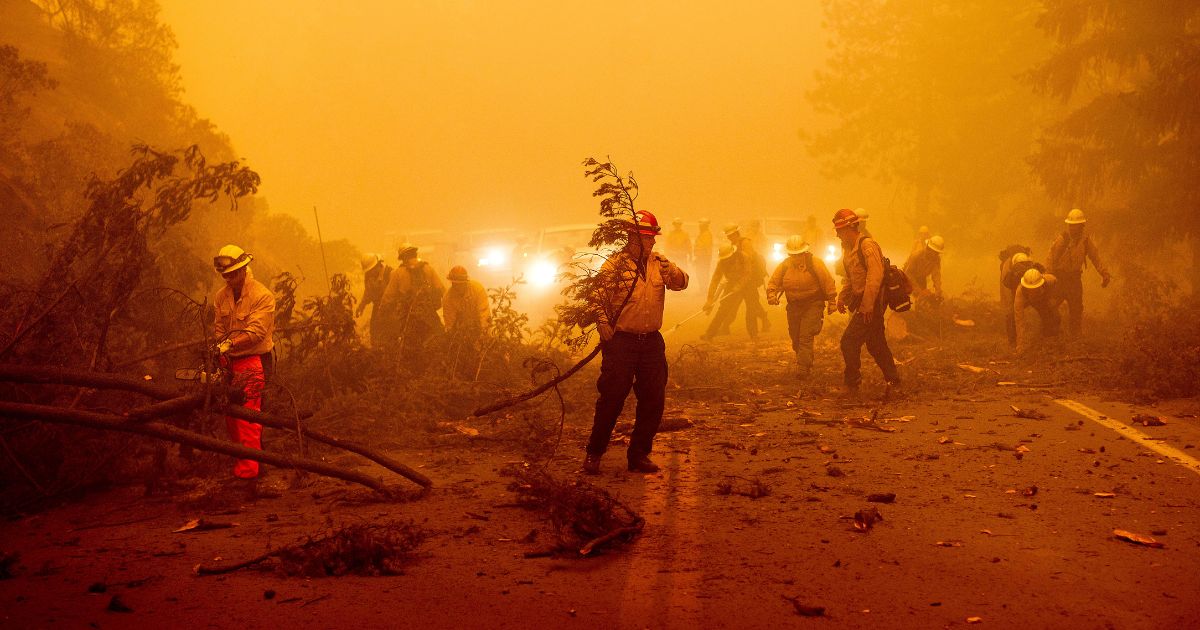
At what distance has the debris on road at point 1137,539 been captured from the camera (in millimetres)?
5441

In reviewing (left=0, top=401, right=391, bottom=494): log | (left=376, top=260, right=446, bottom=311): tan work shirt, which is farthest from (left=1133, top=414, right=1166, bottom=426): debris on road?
(left=376, top=260, right=446, bottom=311): tan work shirt

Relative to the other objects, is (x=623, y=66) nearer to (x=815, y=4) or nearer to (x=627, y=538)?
(x=815, y=4)

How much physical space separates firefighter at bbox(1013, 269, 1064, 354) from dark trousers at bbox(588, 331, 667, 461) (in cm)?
739

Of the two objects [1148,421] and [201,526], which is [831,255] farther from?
[201,526]

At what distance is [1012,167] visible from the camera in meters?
33.1

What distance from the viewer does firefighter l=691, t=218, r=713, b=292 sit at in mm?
23016

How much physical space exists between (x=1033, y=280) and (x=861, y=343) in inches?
139

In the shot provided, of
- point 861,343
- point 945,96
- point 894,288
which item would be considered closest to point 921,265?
point 894,288

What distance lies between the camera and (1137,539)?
5516mm

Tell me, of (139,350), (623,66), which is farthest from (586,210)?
(139,350)

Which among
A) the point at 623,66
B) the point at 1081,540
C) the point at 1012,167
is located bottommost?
the point at 1081,540

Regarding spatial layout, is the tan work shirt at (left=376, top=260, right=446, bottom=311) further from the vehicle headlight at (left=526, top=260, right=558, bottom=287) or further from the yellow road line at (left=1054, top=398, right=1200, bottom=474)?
the vehicle headlight at (left=526, top=260, right=558, bottom=287)

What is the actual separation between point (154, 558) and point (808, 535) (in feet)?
11.9

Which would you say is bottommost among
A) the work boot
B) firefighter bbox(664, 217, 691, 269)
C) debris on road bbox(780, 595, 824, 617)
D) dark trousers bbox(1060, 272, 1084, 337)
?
debris on road bbox(780, 595, 824, 617)
